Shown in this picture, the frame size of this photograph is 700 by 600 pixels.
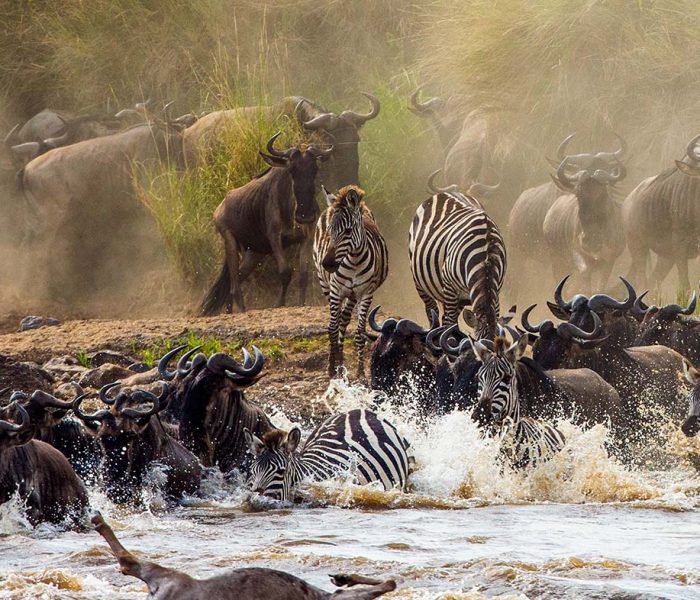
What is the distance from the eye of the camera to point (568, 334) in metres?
11.6

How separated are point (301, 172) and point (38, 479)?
8856 mm

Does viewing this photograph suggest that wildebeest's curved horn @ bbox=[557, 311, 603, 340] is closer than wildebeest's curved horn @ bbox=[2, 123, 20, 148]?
Yes

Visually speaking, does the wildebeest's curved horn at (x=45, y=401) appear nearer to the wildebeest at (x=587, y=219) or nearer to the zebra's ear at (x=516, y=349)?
the zebra's ear at (x=516, y=349)

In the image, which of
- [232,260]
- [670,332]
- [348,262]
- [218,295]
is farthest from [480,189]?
[670,332]

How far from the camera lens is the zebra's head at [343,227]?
44.3 feet

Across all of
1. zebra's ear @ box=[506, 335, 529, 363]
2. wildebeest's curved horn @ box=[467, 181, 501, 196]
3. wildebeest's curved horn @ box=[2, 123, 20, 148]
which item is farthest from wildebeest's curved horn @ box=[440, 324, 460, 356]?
wildebeest's curved horn @ box=[2, 123, 20, 148]

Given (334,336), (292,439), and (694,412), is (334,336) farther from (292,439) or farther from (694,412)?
(292,439)

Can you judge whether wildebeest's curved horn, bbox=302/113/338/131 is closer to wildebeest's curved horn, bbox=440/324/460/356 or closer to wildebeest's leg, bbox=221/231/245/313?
wildebeest's leg, bbox=221/231/245/313

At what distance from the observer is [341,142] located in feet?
60.0

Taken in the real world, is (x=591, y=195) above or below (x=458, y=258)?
above

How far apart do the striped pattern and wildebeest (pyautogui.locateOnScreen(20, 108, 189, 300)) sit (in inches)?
273

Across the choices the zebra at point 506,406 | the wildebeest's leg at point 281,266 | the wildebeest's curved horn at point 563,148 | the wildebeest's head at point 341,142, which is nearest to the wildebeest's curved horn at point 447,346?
the zebra at point 506,406

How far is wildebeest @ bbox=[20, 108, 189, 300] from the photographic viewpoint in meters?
20.1

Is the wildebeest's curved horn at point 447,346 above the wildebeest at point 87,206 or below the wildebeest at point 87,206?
below
